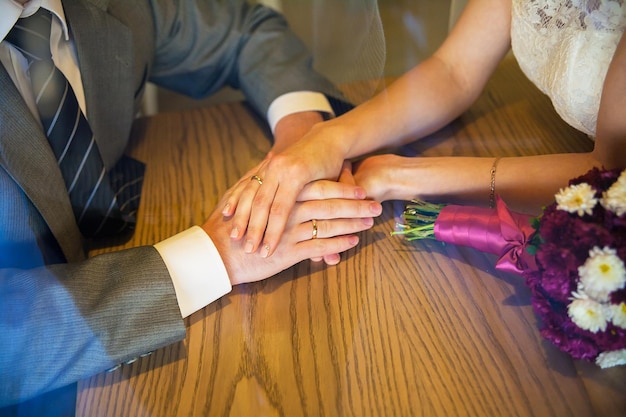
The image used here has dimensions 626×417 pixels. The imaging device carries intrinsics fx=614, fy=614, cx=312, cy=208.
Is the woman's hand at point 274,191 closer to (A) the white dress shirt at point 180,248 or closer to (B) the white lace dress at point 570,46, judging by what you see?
(A) the white dress shirt at point 180,248

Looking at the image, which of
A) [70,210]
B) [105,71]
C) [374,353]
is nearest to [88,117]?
[105,71]

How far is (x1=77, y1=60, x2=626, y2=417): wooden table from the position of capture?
77 centimetres

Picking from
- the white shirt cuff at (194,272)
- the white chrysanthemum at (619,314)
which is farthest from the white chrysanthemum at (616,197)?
the white shirt cuff at (194,272)

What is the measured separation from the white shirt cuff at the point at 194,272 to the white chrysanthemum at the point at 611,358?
529 mm

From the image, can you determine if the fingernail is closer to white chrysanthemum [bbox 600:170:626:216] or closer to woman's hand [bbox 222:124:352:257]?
woman's hand [bbox 222:124:352:257]

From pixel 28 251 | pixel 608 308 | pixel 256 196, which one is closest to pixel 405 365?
pixel 608 308

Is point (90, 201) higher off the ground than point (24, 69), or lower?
lower

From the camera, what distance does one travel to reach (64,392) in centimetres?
90

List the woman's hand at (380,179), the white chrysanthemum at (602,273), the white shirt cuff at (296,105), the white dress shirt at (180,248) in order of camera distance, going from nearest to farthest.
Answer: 1. the white chrysanthemum at (602,273)
2. the white dress shirt at (180,248)
3. the woman's hand at (380,179)
4. the white shirt cuff at (296,105)

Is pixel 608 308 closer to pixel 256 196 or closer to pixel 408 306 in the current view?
pixel 408 306

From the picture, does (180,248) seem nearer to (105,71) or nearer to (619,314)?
(105,71)

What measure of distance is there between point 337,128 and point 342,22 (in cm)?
32

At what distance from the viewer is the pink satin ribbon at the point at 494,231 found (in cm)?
84

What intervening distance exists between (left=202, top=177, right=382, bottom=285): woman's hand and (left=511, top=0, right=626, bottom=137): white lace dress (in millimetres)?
363
